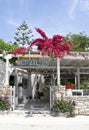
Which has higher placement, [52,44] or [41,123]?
[52,44]

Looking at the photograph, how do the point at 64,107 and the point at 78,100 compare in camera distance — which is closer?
the point at 64,107

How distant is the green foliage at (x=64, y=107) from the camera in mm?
14141

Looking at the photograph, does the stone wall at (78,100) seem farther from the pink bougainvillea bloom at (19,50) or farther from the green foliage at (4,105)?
the pink bougainvillea bloom at (19,50)

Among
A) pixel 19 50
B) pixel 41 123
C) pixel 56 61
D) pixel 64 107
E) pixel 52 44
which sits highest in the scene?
pixel 52 44

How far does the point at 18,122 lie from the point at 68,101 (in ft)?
10.3

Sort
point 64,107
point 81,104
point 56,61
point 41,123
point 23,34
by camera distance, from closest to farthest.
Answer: point 41,123 < point 64,107 < point 81,104 < point 56,61 < point 23,34

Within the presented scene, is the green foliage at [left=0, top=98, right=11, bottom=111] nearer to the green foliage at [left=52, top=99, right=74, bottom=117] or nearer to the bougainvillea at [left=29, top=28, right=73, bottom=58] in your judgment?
the green foliage at [left=52, top=99, right=74, bottom=117]

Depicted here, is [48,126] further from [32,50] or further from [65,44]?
[32,50]

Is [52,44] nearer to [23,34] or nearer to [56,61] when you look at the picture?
[56,61]

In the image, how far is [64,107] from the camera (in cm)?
1418

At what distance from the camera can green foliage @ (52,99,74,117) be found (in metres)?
14.1

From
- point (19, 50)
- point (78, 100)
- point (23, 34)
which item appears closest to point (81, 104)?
point (78, 100)

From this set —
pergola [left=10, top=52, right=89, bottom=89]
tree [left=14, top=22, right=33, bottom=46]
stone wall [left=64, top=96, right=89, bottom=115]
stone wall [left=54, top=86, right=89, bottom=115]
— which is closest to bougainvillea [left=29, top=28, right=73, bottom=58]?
pergola [left=10, top=52, right=89, bottom=89]

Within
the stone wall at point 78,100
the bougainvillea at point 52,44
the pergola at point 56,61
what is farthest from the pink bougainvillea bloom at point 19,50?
the stone wall at point 78,100
